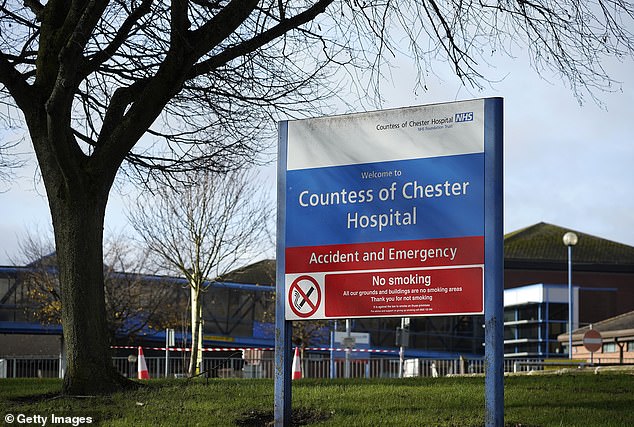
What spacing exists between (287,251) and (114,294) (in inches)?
1786

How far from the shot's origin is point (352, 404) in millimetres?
10898

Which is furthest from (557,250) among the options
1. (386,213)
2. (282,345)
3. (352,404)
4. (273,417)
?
(386,213)

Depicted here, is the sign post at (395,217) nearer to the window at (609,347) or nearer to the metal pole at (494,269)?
the metal pole at (494,269)

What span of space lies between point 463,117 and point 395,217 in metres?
1.07

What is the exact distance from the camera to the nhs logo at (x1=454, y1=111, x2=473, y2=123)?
349 inches

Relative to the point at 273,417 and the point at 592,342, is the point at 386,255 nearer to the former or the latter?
the point at 273,417

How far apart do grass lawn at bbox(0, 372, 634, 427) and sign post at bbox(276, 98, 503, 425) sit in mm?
1216

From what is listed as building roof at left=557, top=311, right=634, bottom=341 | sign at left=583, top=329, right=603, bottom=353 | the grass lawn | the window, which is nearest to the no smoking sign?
the grass lawn

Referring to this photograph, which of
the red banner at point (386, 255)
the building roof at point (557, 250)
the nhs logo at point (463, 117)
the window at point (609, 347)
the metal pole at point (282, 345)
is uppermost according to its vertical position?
the building roof at point (557, 250)

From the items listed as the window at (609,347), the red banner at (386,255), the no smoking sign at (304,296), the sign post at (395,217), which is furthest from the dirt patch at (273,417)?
the window at (609,347)

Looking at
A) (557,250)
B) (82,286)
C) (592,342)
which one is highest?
(557,250)

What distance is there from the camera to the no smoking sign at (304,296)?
938cm

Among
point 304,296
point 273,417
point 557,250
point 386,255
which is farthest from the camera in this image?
point 557,250

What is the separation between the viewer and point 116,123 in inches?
540
